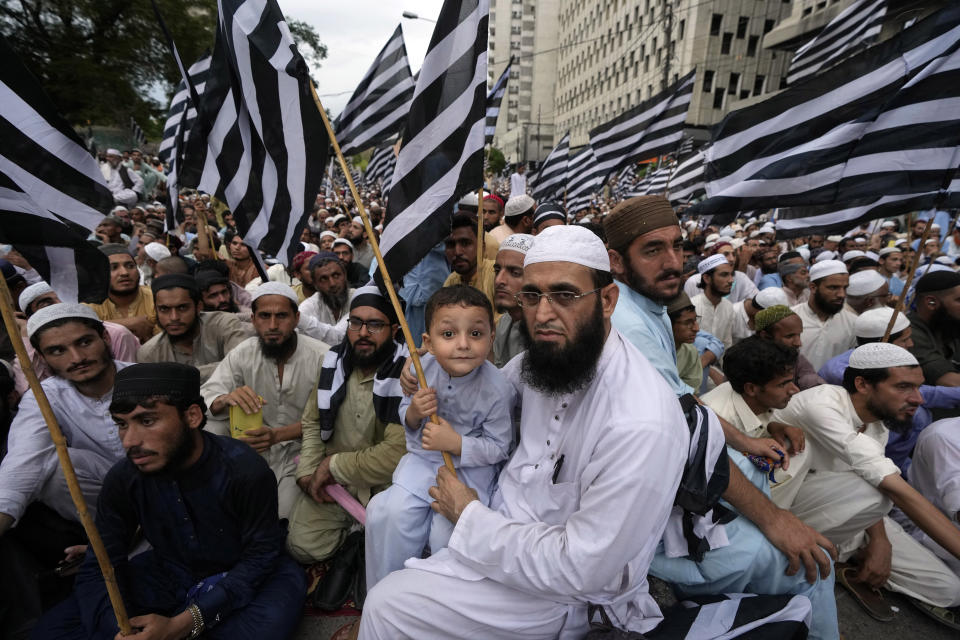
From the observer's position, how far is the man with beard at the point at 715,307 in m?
5.82

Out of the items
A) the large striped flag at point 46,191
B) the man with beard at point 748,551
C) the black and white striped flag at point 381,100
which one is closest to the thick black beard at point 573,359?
the man with beard at point 748,551

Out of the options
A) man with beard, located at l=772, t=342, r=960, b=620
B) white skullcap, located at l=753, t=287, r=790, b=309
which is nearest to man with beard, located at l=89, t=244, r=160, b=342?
man with beard, located at l=772, t=342, r=960, b=620

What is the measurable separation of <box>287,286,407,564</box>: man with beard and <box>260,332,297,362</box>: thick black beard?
1.76ft

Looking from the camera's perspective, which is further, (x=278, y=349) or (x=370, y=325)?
(x=278, y=349)

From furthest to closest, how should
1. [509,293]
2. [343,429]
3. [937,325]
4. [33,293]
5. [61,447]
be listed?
1. [937,325]
2. [33,293]
3. [509,293]
4. [343,429]
5. [61,447]

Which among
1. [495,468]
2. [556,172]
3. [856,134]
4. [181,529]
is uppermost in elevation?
[556,172]

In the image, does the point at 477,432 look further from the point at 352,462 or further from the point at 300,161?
the point at 300,161

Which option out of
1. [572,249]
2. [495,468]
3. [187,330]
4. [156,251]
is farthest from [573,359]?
[156,251]

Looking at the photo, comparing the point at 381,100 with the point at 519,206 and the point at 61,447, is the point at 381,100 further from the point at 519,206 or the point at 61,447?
the point at 61,447

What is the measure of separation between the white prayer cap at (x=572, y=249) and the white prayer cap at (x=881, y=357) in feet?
7.23

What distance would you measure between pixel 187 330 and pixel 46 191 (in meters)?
1.91

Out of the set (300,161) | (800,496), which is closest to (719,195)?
(800,496)

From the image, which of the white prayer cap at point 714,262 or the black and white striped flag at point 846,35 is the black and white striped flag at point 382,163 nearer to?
the white prayer cap at point 714,262

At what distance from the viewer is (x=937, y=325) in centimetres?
455
